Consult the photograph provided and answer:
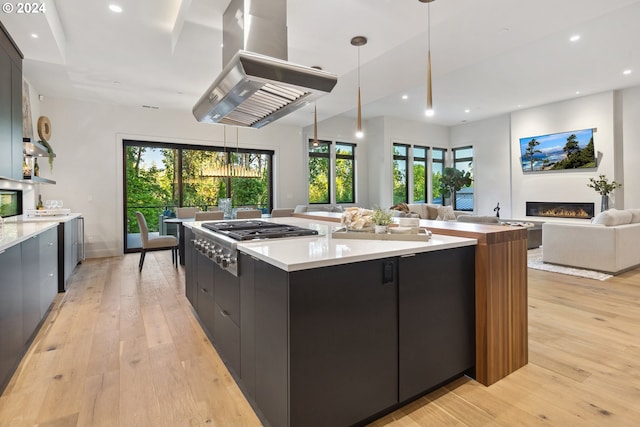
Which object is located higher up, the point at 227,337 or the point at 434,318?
the point at 434,318

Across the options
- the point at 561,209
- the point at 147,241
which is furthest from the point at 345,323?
the point at 561,209

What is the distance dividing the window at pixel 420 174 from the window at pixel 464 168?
1208 millimetres

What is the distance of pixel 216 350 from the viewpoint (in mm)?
2348

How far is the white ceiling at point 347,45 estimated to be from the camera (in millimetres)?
3107

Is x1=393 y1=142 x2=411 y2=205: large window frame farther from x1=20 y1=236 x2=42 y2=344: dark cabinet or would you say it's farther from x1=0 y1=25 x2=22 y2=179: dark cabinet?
x1=20 y1=236 x2=42 y2=344: dark cabinet

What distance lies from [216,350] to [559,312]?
310 cm

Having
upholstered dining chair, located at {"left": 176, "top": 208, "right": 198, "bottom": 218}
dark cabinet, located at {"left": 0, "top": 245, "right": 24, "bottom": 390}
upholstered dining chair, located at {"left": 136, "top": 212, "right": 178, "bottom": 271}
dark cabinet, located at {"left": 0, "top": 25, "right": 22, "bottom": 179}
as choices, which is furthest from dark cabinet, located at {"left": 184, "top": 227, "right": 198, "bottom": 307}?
upholstered dining chair, located at {"left": 176, "top": 208, "right": 198, "bottom": 218}

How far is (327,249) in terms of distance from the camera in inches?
61.5

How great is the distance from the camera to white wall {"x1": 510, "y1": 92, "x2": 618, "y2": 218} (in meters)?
7.06

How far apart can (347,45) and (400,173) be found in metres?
6.53

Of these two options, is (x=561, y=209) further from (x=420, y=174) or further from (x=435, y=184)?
(x=420, y=174)

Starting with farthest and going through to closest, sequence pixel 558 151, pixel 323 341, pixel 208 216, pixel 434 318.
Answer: pixel 558 151 < pixel 208 216 < pixel 434 318 < pixel 323 341

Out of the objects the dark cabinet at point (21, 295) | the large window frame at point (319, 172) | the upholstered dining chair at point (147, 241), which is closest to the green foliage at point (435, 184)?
the large window frame at point (319, 172)

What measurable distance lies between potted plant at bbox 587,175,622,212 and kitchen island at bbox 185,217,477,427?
7.37 metres
